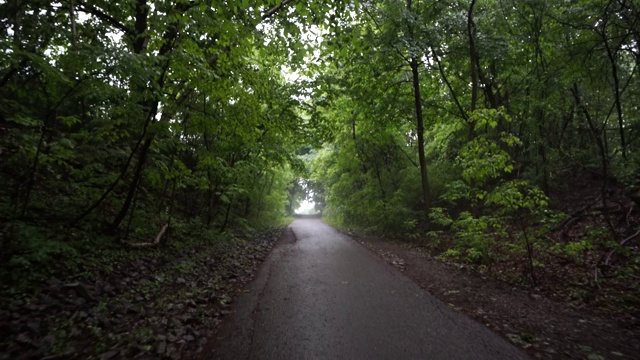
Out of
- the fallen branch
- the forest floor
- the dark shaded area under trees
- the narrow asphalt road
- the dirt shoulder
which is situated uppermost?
the dark shaded area under trees

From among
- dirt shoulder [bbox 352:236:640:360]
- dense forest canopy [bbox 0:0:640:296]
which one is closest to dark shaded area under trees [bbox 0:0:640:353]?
dense forest canopy [bbox 0:0:640:296]

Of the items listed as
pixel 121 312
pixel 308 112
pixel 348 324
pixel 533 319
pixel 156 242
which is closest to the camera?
pixel 121 312

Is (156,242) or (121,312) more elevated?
(156,242)

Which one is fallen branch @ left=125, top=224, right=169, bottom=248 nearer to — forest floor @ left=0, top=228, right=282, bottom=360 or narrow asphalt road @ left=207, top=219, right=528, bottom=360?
forest floor @ left=0, top=228, right=282, bottom=360

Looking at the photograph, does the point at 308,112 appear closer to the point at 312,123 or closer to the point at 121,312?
the point at 312,123

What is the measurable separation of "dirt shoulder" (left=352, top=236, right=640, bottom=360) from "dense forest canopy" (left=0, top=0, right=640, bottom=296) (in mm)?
1069

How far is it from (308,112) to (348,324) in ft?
27.2

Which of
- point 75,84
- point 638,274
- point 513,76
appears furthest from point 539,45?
point 75,84

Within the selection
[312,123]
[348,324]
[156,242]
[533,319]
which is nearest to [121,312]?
[348,324]

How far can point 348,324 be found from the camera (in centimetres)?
429

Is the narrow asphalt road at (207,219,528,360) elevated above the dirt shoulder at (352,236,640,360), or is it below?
above

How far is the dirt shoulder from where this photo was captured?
3557mm

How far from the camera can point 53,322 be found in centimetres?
359

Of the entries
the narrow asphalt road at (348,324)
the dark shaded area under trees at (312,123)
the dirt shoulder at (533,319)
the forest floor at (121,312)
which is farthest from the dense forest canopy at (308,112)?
the narrow asphalt road at (348,324)
